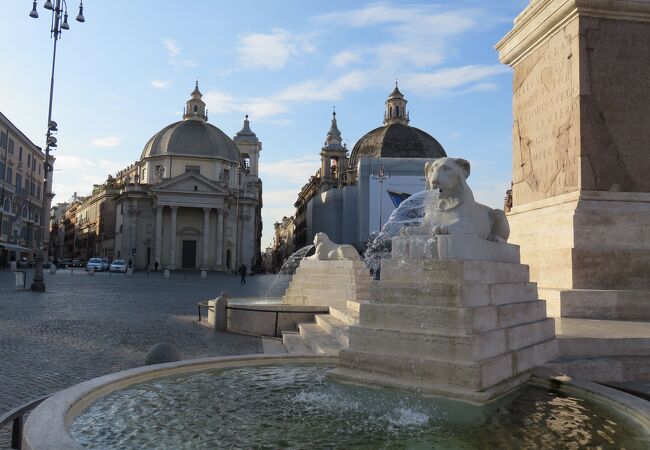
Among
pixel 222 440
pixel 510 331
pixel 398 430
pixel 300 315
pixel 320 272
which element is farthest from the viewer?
pixel 320 272

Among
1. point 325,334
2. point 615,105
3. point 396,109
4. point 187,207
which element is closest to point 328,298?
point 325,334

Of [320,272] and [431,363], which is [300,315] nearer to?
[320,272]

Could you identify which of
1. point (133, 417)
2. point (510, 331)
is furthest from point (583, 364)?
point (133, 417)

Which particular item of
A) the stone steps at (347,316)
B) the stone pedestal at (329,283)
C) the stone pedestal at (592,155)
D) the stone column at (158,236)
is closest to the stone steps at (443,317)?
the stone pedestal at (592,155)

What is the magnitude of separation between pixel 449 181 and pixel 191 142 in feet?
236

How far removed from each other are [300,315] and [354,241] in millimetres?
51525

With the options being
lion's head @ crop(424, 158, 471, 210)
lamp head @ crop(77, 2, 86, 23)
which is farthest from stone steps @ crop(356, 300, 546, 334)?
lamp head @ crop(77, 2, 86, 23)

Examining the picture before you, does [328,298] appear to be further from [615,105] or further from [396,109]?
[396,109]

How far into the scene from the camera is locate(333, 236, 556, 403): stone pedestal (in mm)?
4246

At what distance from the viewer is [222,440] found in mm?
3299

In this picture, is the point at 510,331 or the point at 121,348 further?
the point at 121,348

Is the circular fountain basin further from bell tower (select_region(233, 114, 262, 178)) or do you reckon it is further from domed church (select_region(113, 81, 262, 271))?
bell tower (select_region(233, 114, 262, 178))

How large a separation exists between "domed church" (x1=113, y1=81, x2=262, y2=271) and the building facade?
406 inches

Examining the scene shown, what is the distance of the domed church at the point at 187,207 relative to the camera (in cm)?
6462
